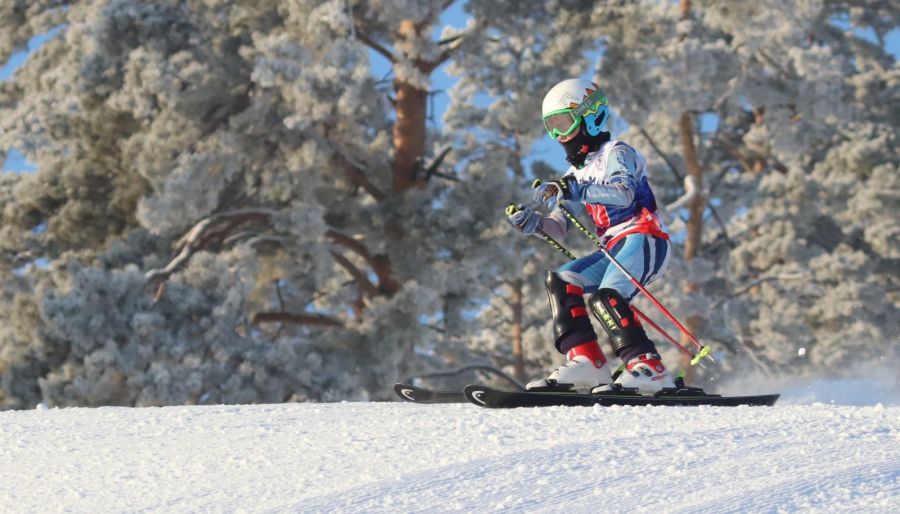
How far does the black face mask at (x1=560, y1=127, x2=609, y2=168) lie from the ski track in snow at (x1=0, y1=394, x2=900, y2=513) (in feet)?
4.50

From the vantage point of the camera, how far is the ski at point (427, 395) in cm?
664

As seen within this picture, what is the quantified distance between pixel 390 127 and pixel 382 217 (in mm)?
2367

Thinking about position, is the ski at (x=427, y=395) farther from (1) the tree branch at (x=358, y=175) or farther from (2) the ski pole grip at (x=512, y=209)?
(1) the tree branch at (x=358, y=175)

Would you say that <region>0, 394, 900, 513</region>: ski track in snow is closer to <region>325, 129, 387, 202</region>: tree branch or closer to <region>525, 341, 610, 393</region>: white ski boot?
<region>525, 341, 610, 393</region>: white ski boot

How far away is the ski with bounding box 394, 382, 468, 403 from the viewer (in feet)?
21.8

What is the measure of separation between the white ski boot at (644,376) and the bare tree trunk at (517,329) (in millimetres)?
19143

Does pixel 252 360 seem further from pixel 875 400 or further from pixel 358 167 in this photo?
pixel 875 400

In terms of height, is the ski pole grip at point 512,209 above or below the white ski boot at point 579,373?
above

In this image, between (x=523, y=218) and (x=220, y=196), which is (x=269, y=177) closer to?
(x=220, y=196)

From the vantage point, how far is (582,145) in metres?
6.20

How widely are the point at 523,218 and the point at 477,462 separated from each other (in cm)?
181

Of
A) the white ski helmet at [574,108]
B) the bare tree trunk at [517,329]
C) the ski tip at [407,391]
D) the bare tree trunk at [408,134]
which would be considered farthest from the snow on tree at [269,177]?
the white ski helmet at [574,108]

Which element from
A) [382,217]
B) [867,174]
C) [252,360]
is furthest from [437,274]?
[867,174]

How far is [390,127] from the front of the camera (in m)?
18.9
